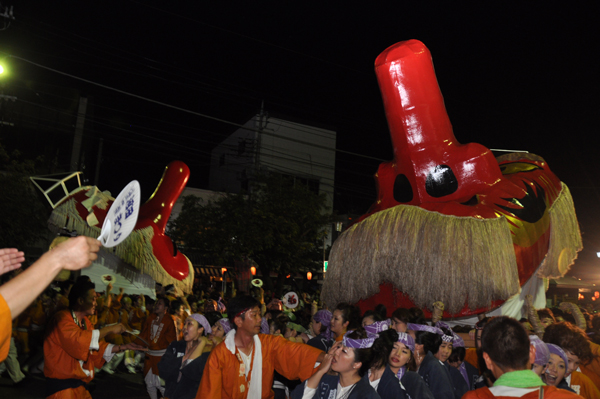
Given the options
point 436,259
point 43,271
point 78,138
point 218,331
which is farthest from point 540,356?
point 78,138

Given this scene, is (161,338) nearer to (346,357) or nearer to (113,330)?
(113,330)

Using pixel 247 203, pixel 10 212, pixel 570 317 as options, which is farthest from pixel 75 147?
pixel 570 317

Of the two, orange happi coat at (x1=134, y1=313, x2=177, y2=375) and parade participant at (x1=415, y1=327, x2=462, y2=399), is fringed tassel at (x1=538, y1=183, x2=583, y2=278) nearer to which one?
parade participant at (x1=415, y1=327, x2=462, y2=399)

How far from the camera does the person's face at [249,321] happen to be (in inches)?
157

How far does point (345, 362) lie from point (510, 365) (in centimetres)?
109

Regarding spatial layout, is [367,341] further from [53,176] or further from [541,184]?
[53,176]

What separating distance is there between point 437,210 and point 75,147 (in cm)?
1978

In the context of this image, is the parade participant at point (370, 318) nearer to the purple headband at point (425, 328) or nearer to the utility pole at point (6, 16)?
the purple headband at point (425, 328)

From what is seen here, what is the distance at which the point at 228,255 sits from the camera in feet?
80.5

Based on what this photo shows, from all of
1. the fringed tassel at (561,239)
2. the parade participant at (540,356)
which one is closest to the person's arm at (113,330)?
the parade participant at (540,356)

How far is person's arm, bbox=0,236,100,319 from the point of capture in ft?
5.95

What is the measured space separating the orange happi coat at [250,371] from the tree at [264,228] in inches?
788

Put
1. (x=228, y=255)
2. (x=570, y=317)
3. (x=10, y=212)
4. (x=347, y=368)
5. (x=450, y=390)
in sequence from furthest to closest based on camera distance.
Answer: (x=228, y=255) → (x=10, y=212) → (x=570, y=317) → (x=450, y=390) → (x=347, y=368)

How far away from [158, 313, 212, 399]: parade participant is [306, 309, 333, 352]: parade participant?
1213mm
